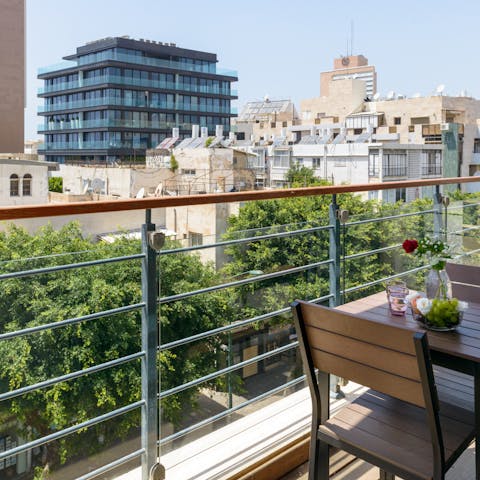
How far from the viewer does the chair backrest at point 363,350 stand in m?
1.06

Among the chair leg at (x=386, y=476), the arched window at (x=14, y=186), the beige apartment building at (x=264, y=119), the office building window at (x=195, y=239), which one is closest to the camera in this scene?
the chair leg at (x=386, y=476)

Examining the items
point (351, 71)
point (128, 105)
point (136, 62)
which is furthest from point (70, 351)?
point (351, 71)

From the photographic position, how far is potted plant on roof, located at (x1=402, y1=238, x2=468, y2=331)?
1.45m

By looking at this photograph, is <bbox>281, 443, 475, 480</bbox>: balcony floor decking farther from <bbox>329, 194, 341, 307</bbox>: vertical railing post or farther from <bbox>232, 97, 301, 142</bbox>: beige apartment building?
<bbox>232, 97, 301, 142</bbox>: beige apartment building

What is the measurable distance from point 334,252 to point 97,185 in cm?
2907

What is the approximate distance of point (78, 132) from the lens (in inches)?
1735

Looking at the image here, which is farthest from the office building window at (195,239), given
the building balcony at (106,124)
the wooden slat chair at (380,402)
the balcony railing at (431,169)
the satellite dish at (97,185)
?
the building balcony at (106,124)

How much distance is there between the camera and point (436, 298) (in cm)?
153

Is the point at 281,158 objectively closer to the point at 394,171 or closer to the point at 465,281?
the point at 394,171

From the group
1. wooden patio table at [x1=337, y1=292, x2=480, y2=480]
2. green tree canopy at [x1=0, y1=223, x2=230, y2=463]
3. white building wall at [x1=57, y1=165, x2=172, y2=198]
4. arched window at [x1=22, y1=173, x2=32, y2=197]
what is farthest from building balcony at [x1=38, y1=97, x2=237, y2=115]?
wooden patio table at [x1=337, y1=292, x2=480, y2=480]

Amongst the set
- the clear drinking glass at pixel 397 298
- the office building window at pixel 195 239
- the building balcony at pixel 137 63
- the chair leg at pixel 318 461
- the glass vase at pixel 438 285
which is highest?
the building balcony at pixel 137 63

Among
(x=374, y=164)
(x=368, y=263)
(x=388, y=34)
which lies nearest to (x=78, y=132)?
(x=374, y=164)

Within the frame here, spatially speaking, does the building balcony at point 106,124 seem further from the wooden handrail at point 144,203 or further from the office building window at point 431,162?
the wooden handrail at point 144,203

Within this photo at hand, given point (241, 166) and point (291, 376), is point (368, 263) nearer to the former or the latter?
point (291, 376)
